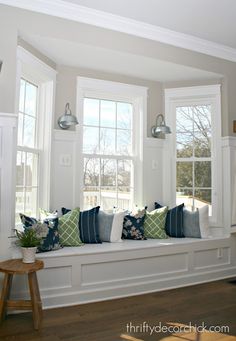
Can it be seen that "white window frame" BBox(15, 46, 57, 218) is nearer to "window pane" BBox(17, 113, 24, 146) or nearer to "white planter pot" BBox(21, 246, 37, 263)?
"window pane" BBox(17, 113, 24, 146)

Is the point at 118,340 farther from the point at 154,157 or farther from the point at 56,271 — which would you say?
the point at 154,157

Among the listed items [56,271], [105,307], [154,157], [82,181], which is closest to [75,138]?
[82,181]

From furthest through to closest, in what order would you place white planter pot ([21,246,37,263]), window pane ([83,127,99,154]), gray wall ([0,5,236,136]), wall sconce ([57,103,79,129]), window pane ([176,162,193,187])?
window pane ([176,162,193,187]), window pane ([83,127,99,154]), wall sconce ([57,103,79,129]), gray wall ([0,5,236,136]), white planter pot ([21,246,37,263])

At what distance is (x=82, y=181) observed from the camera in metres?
4.18

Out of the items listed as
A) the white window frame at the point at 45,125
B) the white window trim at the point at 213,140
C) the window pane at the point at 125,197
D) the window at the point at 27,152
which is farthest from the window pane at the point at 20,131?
the white window trim at the point at 213,140

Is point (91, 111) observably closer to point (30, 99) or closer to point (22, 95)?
point (30, 99)

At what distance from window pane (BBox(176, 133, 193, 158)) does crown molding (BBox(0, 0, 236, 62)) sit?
1.22 meters

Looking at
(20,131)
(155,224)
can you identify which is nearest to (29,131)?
(20,131)

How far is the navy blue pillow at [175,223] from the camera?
4188 mm

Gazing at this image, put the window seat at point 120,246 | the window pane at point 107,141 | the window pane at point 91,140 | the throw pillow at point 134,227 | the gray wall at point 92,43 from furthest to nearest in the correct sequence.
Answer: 1. the window pane at point 107,141
2. the window pane at point 91,140
3. the throw pillow at point 134,227
4. the window seat at point 120,246
5. the gray wall at point 92,43

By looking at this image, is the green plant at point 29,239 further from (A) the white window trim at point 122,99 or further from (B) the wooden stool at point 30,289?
(A) the white window trim at point 122,99

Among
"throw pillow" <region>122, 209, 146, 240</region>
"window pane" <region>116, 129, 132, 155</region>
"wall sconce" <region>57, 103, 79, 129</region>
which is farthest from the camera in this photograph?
"window pane" <region>116, 129, 132, 155</region>

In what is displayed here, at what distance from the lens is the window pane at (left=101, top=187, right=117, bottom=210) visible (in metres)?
4.36

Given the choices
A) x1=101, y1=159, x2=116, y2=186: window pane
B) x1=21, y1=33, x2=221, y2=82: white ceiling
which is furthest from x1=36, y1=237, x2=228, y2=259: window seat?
x1=21, y1=33, x2=221, y2=82: white ceiling
